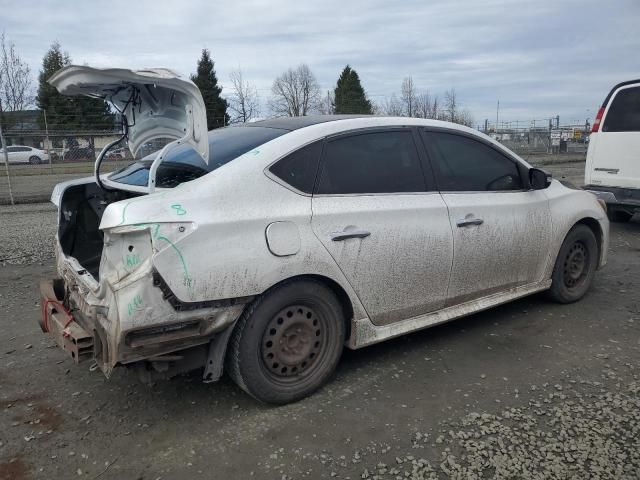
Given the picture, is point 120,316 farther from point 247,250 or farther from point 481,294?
point 481,294

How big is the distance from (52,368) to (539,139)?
33737 millimetres

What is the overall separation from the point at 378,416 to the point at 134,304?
1.50 metres

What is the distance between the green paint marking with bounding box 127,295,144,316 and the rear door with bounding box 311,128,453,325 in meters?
1.06

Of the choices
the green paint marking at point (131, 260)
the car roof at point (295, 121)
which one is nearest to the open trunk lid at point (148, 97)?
the car roof at point (295, 121)

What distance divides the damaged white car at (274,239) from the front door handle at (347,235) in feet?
0.04

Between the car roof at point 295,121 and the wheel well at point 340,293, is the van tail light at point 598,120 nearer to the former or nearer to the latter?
the car roof at point 295,121

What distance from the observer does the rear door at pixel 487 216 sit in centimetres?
384

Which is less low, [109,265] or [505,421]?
[109,265]

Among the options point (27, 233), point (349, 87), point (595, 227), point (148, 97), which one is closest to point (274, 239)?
point (148, 97)

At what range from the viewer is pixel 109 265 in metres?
2.82

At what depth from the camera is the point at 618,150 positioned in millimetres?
7676

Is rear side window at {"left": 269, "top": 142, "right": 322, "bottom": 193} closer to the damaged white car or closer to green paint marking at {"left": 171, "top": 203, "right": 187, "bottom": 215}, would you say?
the damaged white car

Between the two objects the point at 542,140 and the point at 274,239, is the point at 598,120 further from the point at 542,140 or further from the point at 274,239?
the point at 542,140

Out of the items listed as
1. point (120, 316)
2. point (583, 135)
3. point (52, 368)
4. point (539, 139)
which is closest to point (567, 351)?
point (120, 316)
